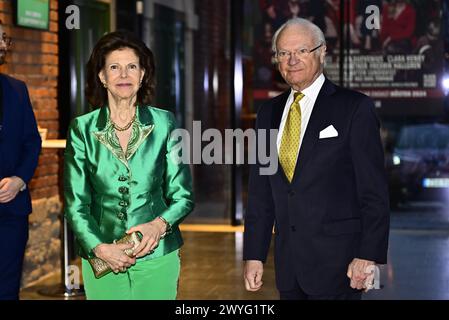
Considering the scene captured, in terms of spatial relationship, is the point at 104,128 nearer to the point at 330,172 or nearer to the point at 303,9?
the point at 330,172

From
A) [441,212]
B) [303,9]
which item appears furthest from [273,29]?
[441,212]

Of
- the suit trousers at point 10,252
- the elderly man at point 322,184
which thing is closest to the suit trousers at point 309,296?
the elderly man at point 322,184

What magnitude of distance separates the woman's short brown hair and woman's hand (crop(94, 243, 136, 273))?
51 centimetres

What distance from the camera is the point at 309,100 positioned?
3430 mm

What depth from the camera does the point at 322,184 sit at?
330cm

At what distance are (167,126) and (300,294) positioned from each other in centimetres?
78

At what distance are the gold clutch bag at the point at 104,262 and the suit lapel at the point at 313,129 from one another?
599 millimetres

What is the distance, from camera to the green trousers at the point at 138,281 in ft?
10.6

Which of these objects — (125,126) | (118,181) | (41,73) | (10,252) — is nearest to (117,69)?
(125,126)

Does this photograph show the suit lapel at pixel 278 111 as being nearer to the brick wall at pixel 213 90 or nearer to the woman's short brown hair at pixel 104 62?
the woman's short brown hair at pixel 104 62

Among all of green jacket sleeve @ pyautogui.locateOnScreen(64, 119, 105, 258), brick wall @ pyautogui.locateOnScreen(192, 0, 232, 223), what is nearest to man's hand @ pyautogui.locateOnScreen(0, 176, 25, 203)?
green jacket sleeve @ pyautogui.locateOnScreen(64, 119, 105, 258)

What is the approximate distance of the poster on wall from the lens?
10125mm

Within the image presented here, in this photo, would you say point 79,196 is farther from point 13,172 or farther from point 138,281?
point 13,172

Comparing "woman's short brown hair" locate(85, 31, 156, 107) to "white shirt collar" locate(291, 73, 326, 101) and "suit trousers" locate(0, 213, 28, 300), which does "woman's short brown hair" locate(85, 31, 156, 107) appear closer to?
"white shirt collar" locate(291, 73, 326, 101)
